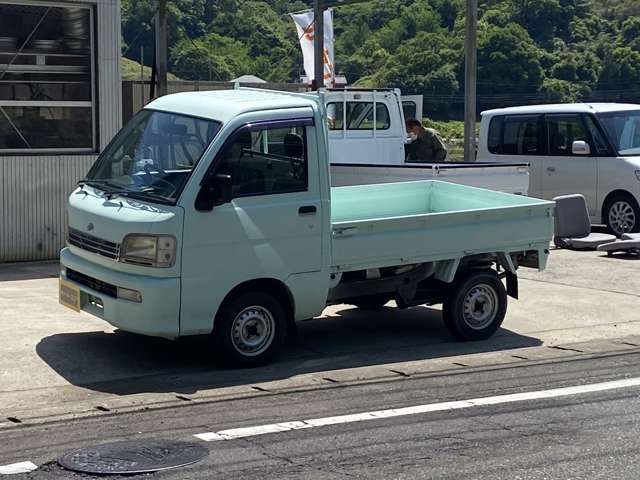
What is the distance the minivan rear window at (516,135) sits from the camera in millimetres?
17859

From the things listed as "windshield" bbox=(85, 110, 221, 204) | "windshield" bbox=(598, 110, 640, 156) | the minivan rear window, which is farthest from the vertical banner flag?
"windshield" bbox=(85, 110, 221, 204)

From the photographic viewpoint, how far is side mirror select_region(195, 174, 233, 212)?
8195 mm

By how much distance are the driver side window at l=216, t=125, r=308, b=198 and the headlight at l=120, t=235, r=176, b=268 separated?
2.28ft

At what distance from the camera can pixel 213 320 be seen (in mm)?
8312

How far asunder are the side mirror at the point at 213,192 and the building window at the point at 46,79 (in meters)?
6.20

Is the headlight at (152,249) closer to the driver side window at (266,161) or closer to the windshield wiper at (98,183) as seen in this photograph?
the driver side window at (266,161)

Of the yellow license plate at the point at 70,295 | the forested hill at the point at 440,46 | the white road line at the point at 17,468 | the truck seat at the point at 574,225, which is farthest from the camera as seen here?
the forested hill at the point at 440,46

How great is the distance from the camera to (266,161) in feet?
28.2

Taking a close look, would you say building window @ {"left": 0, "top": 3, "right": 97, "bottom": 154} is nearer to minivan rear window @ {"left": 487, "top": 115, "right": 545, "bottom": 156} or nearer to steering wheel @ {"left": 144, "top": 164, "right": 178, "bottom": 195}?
steering wheel @ {"left": 144, "top": 164, "right": 178, "bottom": 195}

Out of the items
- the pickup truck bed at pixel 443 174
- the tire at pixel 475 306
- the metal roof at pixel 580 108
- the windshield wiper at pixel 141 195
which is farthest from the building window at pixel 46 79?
the metal roof at pixel 580 108

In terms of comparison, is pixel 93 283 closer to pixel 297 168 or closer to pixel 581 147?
pixel 297 168

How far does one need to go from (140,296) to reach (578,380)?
3450 mm

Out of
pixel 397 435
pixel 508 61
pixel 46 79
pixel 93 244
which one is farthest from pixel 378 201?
pixel 508 61

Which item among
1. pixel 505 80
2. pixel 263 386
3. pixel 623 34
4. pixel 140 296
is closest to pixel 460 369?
pixel 263 386
